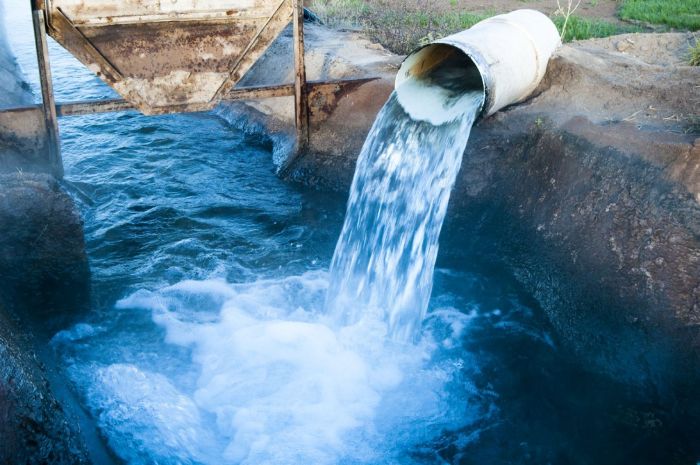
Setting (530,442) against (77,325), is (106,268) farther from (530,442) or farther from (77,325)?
(530,442)

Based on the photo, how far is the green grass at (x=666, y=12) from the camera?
9008 mm

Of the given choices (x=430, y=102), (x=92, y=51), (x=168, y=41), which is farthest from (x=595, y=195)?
(x=92, y=51)

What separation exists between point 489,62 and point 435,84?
1.13m

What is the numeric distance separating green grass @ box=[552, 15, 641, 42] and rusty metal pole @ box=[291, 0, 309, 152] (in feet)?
12.8

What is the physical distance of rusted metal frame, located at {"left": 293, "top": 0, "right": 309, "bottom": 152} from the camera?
6.48 m

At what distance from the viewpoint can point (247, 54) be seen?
21.0 feet

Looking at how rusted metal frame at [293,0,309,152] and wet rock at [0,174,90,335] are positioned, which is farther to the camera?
rusted metal frame at [293,0,309,152]

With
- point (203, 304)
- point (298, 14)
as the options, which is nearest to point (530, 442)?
point (203, 304)

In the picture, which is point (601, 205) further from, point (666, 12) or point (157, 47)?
point (666, 12)

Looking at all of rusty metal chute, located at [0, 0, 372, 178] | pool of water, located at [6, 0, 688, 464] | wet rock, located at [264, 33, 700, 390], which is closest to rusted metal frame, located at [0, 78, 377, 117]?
rusty metal chute, located at [0, 0, 372, 178]

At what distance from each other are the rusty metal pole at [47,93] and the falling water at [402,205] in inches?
105

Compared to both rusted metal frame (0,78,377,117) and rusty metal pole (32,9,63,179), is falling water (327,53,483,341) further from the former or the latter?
rusty metal pole (32,9,63,179)

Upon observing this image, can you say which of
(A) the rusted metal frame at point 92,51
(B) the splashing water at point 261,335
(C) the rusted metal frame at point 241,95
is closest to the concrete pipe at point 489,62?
(B) the splashing water at point 261,335

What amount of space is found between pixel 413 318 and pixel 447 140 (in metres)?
1.51
